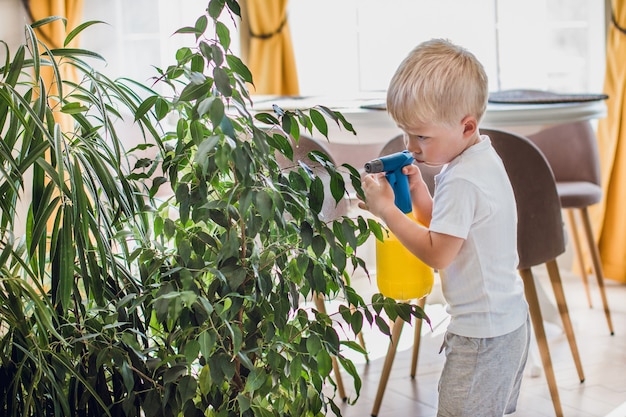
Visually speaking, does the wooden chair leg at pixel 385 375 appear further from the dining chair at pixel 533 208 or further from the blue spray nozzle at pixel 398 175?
the blue spray nozzle at pixel 398 175

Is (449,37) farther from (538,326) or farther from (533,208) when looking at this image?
(538,326)

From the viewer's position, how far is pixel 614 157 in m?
3.52

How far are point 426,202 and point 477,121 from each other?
0.66 feet

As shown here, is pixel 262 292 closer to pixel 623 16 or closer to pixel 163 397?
pixel 163 397

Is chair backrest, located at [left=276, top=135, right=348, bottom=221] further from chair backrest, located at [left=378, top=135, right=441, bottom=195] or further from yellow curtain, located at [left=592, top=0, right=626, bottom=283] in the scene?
yellow curtain, located at [left=592, top=0, right=626, bottom=283]

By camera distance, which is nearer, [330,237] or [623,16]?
[330,237]

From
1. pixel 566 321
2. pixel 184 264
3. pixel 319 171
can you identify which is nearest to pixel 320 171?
pixel 319 171

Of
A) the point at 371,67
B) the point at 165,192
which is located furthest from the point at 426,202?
the point at 371,67

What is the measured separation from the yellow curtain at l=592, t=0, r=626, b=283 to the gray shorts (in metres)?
2.20

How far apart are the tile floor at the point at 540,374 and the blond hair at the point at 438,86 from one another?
1.11 metres

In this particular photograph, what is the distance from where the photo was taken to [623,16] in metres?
3.47

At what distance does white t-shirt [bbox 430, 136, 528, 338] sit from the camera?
143cm

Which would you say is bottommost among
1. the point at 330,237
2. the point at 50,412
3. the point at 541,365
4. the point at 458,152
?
the point at 541,365

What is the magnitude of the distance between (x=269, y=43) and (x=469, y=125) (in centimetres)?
221
